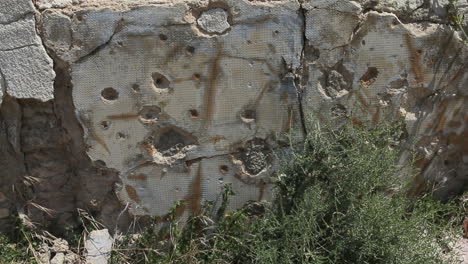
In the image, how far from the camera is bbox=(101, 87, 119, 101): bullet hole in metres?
A: 3.30

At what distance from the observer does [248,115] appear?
3.37 m

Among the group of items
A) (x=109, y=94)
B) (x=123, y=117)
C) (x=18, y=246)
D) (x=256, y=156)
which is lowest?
(x=18, y=246)

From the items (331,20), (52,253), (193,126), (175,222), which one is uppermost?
(331,20)

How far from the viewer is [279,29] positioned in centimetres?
324

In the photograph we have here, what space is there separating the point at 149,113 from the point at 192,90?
9.4 inches

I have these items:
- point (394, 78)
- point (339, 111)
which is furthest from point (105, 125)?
point (394, 78)

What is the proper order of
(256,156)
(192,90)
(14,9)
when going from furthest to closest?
(256,156), (192,90), (14,9)

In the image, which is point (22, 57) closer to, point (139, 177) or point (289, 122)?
→ point (139, 177)

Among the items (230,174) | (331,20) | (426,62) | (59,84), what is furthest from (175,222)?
(426,62)

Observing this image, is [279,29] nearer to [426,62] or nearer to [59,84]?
[426,62]

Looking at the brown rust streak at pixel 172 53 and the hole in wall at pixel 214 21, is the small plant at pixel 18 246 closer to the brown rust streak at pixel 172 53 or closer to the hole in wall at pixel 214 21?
the brown rust streak at pixel 172 53

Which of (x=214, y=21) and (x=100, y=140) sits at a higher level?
(x=214, y=21)

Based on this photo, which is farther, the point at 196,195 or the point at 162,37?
the point at 196,195

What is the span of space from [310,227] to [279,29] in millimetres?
930
